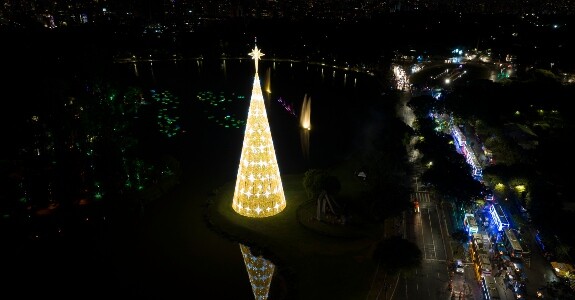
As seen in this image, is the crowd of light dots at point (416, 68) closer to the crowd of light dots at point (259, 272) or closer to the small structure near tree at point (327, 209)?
the small structure near tree at point (327, 209)

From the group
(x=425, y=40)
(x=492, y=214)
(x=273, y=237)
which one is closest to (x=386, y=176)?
(x=492, y=214)

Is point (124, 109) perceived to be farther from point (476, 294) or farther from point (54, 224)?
point (476, 294)

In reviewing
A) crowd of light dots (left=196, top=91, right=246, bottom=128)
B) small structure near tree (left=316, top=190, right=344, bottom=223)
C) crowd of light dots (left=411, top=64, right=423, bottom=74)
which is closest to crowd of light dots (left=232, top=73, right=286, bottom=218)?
small structure near tree (left=316, top=190, right=344, bottom=223)

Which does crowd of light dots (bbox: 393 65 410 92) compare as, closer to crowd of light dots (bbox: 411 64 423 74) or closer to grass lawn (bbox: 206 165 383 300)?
crowd of light dots (bbox: 411 64 423 74)

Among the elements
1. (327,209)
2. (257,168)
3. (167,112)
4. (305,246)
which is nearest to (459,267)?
(327,209)

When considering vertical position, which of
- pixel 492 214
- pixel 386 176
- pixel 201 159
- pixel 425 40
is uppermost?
pixel 425 40

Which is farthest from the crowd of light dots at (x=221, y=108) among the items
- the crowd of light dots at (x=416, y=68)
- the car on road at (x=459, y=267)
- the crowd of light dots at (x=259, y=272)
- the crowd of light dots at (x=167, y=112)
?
the crowd of light dots at (x=416, y=68)
